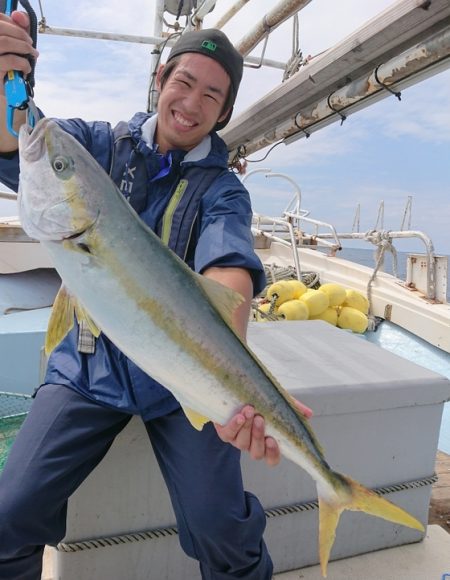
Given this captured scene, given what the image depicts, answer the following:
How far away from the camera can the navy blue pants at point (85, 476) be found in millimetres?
1955

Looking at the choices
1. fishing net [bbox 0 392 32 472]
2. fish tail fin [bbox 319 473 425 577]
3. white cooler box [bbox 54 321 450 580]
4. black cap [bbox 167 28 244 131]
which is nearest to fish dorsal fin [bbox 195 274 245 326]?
fish tail fin [bbox 319 473 425 577]

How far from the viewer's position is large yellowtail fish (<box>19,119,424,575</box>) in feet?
5.23

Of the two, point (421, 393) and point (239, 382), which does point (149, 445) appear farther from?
point (421, 393)

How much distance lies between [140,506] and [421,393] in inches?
65.9

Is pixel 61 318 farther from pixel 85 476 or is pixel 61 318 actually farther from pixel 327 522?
pixel 327 522

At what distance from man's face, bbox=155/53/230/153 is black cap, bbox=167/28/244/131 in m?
0.03

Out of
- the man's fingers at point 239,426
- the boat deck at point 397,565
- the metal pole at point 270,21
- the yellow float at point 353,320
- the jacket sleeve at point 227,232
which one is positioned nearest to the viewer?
the man's fingers at point 239,426

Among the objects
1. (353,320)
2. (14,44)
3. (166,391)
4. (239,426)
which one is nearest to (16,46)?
(14,44)

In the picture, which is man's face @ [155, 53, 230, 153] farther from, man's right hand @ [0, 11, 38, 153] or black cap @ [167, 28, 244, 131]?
man's right hand @ [0, 11, 38, 153]

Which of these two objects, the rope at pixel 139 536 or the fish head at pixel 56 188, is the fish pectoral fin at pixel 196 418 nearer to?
the fish head at pixel 56 188

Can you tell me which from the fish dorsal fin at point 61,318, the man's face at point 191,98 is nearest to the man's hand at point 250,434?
the fish dorsal fin at point 61,318

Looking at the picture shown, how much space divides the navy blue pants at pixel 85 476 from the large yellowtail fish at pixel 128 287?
41 centimetres

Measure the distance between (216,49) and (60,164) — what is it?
1.27 meters

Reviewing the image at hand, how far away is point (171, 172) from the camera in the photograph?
2.43m
